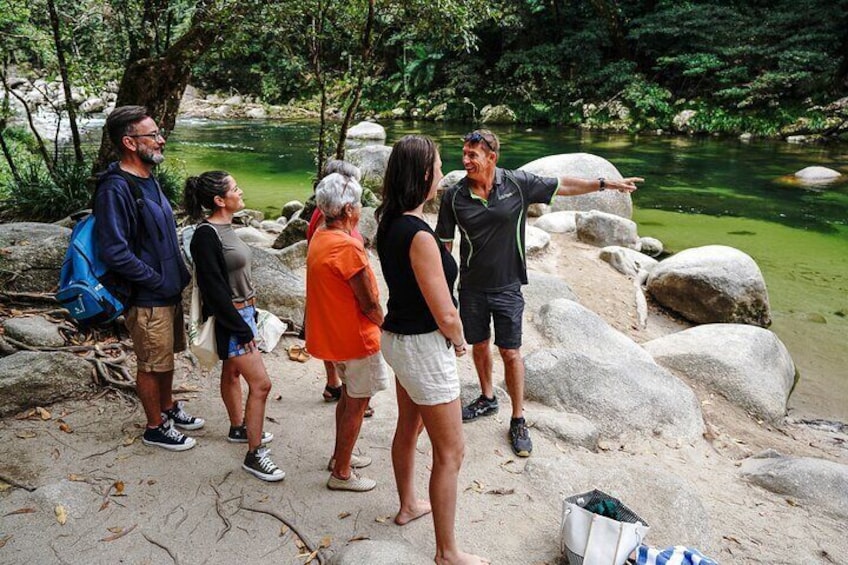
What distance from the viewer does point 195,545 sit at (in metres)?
2.60

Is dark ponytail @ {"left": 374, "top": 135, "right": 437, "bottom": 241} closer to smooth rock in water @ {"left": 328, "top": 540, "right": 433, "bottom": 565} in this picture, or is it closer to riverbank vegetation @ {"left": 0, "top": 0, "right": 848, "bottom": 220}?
smooth rock in water @ {"left": 328, "top": 540, "right": 433, "bottom": 565}

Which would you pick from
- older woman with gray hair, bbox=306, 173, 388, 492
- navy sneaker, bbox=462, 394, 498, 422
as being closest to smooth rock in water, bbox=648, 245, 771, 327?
navy sneaker, bbox=462, 394, 498, 422

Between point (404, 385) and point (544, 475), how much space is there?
1301 millimetres

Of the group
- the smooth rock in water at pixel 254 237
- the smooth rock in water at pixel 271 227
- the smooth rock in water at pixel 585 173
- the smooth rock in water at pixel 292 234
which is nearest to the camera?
the smooth rock in water at pixel 292 234

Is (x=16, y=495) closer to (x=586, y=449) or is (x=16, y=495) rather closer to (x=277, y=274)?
(x=277, y=274)

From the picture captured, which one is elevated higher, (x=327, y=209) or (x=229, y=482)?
(x=327, y=209)

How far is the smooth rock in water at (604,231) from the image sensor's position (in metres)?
8.21

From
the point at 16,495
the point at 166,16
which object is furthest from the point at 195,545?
the point at 166,16

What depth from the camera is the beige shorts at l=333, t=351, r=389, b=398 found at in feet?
8.88

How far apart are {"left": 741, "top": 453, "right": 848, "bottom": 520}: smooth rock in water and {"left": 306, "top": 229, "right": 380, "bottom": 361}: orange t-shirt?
2.50m

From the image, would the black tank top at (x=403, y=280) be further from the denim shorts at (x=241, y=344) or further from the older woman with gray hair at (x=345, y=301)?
the denim shorts at (x=241, y=344)

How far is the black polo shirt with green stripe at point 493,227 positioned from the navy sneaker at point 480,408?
786mm

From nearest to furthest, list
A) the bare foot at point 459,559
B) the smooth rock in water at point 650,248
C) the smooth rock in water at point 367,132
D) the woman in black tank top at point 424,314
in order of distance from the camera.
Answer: the woman in black tank top at point 424,314 < the bare foot at point 459,559 < the smooth rock in water at point 650,248 < the smooth rock in water at point 367,132

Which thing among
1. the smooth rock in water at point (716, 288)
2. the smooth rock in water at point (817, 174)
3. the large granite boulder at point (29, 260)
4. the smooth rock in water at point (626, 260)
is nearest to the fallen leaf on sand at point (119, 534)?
the large granite boulder at point (29, 260)
